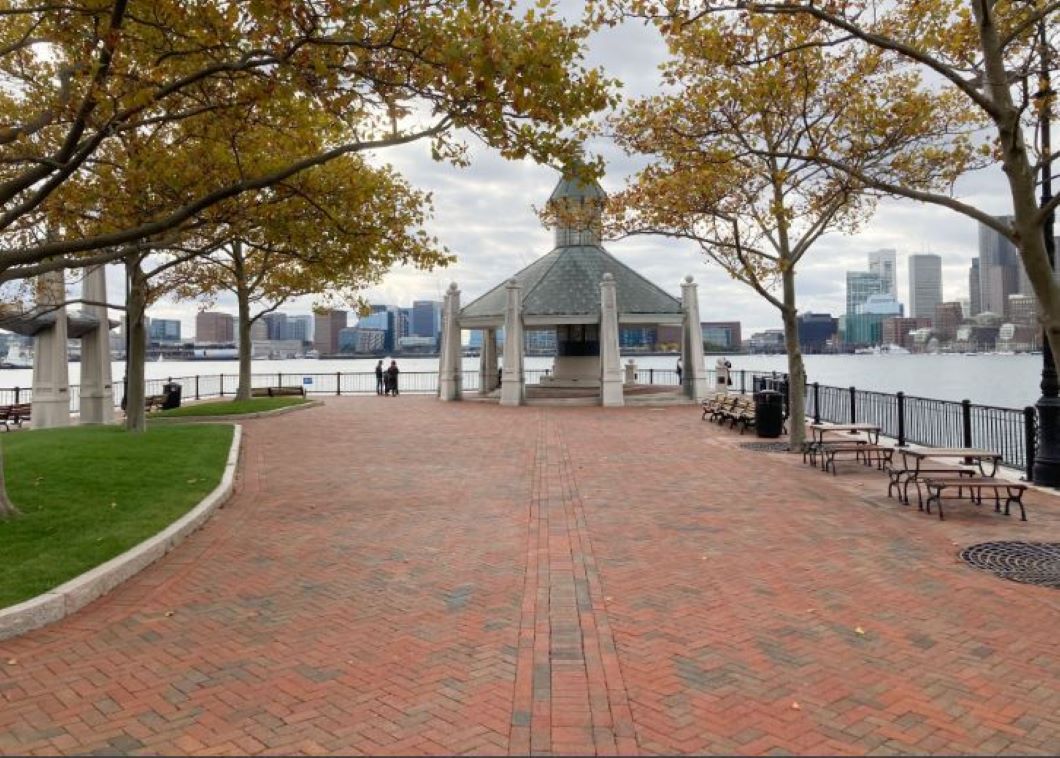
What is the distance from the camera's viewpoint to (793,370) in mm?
17078

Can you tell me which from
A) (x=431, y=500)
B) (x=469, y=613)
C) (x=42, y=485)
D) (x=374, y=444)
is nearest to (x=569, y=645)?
(x=469, y=613)

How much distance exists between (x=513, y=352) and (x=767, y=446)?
16.1 m

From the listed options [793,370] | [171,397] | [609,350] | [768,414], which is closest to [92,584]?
[793,370]

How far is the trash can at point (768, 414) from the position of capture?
19.3 meters

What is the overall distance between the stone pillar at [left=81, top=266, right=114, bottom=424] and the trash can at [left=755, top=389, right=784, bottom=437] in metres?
19.7

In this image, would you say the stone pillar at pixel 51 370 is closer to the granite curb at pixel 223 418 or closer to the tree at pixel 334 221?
the granite curb at pixel 223 418

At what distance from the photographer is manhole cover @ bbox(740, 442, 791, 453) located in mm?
16625

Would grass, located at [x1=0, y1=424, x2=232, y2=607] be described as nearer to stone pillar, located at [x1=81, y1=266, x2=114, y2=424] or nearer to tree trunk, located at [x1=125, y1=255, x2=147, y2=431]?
tree trunk, located at [x1=125, y1=255, x2=147, y2=431]

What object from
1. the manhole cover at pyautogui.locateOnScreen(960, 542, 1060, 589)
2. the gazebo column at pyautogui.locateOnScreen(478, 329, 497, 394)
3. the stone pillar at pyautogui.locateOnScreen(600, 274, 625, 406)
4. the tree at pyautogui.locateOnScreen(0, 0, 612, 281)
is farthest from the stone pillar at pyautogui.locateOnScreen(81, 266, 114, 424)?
the manhole cover at pyautogui.locateOnScreen(960, 542, 1060, 589)

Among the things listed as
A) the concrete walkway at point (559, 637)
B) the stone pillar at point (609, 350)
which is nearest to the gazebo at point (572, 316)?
the stone pillar at point (609, 350)

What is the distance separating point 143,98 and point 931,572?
30.6ft

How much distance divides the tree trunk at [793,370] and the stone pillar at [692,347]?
14.3 meters

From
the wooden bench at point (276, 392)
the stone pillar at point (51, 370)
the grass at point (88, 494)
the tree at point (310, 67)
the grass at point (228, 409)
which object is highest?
the tree at point (310, 67)

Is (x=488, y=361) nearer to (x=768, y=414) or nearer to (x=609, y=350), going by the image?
(x=609, y=350)
